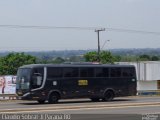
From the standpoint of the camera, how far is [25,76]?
34.7 metres

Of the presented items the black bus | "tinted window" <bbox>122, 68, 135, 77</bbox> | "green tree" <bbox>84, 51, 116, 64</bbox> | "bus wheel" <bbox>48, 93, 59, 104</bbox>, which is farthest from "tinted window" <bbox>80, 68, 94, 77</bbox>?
"green tree" <bbox>84, 51, 116, 64</bbox>

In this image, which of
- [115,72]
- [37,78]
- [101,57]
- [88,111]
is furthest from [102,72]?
[101,57]

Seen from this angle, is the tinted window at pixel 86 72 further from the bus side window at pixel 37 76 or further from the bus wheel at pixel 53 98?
the bus side window at pixel 37 76

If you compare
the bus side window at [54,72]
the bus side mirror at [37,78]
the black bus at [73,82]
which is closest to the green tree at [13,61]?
the black bus at [73,82]

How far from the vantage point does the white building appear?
7100 cm

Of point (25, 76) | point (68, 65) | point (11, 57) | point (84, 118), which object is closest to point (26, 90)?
point (25, 76)

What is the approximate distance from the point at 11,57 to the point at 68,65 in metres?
66.0

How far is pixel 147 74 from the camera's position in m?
70.9

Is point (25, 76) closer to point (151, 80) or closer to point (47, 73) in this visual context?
point (47, 73)

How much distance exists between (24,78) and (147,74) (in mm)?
38312

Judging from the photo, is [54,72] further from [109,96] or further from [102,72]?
[109,96]

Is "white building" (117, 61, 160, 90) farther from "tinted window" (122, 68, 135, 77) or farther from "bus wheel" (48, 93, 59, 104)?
"bus wheel" (48, 93, 59, 104)

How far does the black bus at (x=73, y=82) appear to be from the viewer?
34.3 m

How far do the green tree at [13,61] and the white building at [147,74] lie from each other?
3082cm
